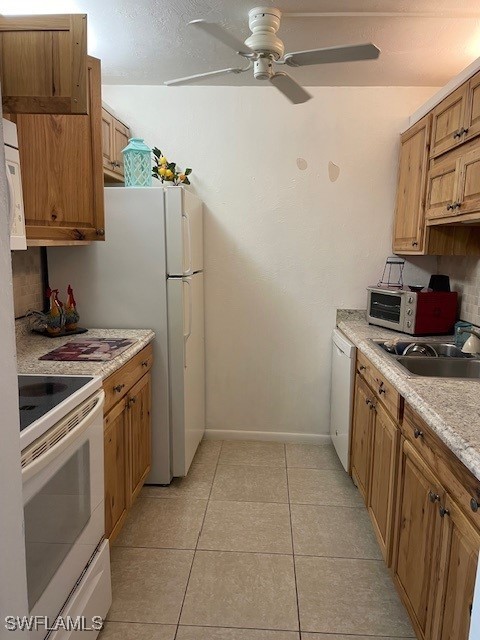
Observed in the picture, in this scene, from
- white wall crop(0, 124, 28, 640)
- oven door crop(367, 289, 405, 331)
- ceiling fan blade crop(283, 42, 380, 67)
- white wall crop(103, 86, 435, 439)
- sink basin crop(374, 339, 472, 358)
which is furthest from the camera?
white wall crop(103, 86, 435, 439)

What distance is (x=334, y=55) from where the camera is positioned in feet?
5.74

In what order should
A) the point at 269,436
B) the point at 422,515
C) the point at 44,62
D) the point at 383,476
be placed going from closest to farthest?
the point at 44,62 < the point at 422,515 < the point at 383,476 < the point at 269,436

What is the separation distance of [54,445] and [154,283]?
1414 mm

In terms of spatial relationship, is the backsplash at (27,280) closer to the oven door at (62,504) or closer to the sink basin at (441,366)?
the oven door at (62,504)

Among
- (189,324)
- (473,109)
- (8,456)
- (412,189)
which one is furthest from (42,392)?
(412,189)

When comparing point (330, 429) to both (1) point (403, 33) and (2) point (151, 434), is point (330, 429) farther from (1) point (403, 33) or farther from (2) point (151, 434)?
(1) point (403, 33)

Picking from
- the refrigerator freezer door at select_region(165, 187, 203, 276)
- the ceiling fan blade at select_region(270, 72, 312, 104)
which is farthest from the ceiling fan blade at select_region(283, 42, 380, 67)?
the refrigerator freezer door at select_region(165, 187, 203, 276)

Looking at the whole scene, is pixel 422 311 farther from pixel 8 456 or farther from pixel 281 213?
pixel 8 456

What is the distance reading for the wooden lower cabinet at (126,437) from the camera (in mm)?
1955

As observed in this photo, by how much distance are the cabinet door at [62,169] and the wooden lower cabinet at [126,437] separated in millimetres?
715

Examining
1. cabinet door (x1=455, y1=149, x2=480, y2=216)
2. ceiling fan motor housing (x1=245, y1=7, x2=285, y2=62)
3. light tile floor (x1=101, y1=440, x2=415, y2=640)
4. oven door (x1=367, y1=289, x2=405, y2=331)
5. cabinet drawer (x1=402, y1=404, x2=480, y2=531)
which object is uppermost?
ceiling fan motor housing (x1=245, y1=7, x2=285, y2=62)

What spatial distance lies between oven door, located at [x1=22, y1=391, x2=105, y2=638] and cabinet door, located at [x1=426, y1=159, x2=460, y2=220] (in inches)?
73.4

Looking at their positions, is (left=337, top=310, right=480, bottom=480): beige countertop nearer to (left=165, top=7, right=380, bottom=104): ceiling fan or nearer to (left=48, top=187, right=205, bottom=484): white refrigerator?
(left=48, top=187, right=205, bottom=484): white refrigerator

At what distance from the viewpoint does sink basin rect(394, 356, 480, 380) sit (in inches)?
84.4
